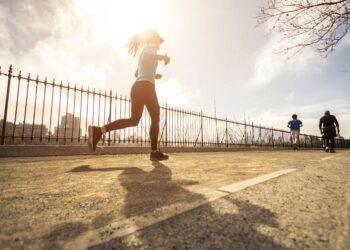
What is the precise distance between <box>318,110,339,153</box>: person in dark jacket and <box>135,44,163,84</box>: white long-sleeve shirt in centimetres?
995

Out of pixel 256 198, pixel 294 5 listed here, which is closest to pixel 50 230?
pixel 256 198

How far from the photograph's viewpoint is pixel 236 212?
1.23 metres

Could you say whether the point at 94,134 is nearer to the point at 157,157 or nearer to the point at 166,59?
the point at 157,157

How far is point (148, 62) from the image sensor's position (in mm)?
4254

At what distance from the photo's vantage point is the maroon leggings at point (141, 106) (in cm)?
407

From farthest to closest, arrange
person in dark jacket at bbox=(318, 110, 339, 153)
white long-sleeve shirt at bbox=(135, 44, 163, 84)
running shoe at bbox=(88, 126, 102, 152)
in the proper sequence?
person in dark jacket at bbox=(318, 110, 339, 153)
white long-sleeve shirt at bbox=(135, 44, 163, 84)
running shoe at bbox=(88, 126, 102, 152)

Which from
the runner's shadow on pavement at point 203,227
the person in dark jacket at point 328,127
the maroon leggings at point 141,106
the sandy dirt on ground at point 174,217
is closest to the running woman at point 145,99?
the maroon leggings at point 141,106

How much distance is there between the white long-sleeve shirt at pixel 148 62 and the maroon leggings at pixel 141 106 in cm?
12

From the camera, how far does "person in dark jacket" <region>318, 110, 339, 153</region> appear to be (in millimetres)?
10766

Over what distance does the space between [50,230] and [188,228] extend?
60cm

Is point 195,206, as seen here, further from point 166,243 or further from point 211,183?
point 211,183

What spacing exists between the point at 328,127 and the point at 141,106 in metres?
10.2

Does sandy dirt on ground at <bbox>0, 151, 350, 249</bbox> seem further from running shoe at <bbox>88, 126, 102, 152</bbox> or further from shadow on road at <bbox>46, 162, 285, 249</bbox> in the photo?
running shoe at <bbox>88, 126, 102, 152</bbox>

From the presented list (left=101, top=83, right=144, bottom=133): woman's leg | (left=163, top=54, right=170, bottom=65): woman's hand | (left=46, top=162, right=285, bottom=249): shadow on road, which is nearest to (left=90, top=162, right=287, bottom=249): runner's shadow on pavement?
(left=46, top=162, right=285, bottom=249): shadow on road
